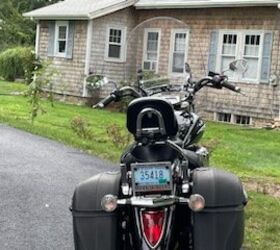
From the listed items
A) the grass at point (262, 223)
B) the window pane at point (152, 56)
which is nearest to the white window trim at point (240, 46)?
the window pane at point (152, 56)

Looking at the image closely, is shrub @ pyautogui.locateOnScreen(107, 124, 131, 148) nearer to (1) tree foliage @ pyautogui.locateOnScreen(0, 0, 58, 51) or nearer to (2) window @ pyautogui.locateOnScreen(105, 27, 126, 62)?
(2) window @ pyautogui.locateOnScreen(105, 27, 126, 62)

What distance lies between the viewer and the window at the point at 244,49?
18.3m

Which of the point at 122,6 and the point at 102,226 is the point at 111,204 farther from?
the point at 122,6

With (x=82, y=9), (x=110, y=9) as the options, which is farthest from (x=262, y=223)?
(x=82, y=9)

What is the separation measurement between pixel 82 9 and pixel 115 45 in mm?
1648

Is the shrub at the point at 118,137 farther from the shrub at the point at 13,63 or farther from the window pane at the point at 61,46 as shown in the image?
the shrub at the point at 13,63

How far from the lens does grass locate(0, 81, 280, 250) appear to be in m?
6.36

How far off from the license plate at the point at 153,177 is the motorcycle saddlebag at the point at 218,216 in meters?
0.18

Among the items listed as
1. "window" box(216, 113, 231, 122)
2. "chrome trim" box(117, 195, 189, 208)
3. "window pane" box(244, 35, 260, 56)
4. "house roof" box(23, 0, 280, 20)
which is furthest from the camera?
"window" box(216, 113, 231, 122)

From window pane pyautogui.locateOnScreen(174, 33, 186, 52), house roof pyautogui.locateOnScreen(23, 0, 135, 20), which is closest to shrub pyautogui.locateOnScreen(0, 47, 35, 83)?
house roof pyautogui.locateOnScreen(23, 0, 135, 20)

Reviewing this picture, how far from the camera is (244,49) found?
61.1ft

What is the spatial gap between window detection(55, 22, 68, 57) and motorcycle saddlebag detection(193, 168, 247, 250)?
66.2 ft

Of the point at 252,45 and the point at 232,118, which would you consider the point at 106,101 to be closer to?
the point at 252,45

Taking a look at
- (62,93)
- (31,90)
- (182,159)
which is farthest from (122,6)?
(182,159)
